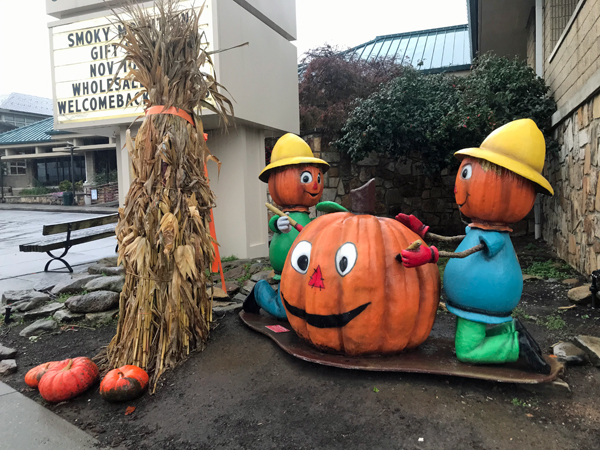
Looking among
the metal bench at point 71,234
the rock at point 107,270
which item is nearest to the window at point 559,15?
the metal bench at point 71,234

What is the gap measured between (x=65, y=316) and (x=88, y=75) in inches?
163

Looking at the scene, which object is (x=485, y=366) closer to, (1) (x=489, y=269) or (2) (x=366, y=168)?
(1) (x=489, y=269)

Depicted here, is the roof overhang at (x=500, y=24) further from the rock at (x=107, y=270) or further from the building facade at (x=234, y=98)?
the rock at (x=107, y=270)

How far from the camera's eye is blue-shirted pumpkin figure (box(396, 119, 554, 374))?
7.70 ft

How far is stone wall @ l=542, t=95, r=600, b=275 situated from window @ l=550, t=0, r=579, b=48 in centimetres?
190

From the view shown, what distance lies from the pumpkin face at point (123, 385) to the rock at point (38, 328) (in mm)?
1752

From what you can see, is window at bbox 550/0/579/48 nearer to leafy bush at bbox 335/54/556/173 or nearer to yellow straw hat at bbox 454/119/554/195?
leafy bush at bbox 335/54/556/173

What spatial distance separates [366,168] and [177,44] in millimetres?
6712

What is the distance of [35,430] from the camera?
7.63ft

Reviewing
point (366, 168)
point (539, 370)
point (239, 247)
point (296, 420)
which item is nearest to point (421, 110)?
point (366, 168)

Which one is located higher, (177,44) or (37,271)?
(177,44)

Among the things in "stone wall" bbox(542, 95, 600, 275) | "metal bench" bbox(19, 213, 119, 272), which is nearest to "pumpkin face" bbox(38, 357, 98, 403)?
"metal bench" bbox(19, 213, 119, 272)

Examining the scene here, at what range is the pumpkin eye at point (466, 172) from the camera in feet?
8.08

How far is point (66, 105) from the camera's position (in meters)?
6.62
